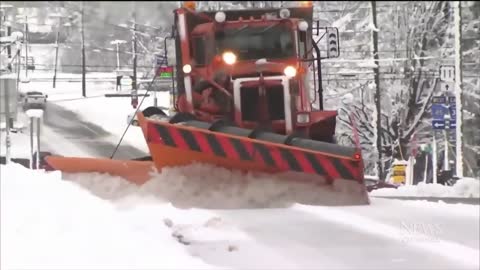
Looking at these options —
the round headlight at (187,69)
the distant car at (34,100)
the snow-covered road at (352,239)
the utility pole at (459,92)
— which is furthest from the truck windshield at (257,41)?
the utility pole at (459,92)

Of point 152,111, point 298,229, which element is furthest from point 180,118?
point 298,229

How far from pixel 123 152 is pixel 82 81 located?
1.01m

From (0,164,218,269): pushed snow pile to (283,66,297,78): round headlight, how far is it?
2113mm

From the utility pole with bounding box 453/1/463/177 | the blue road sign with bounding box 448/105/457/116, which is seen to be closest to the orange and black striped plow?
the blue road sign with bounding box 448/105/457/116

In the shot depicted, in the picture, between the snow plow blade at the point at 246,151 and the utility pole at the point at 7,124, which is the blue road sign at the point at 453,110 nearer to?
the utility pole at the point at 7,124

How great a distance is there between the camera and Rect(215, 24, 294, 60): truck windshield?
7.63 metres

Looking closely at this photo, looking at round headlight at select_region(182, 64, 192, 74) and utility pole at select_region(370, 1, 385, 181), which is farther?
utility pole at select_region(370, 1, 385, 181)

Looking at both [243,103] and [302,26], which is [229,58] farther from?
[302,26]

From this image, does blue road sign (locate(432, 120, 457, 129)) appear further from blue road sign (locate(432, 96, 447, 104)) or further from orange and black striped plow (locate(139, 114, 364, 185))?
orange and black striped plow (locate(139, 114, 364, 185))

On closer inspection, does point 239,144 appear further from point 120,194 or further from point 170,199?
point 120,194

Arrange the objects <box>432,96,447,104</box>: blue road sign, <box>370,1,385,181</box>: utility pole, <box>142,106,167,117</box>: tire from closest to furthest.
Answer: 1. <box>142,106,167,117</box>: tire
2. <box>370,1,385,181</box>: utility pole
3. <box>432,96,447,104</box>: blue road sign

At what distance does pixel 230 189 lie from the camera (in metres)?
6.30

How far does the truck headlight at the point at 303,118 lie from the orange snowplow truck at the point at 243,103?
11mm

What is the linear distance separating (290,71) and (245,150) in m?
1.68
